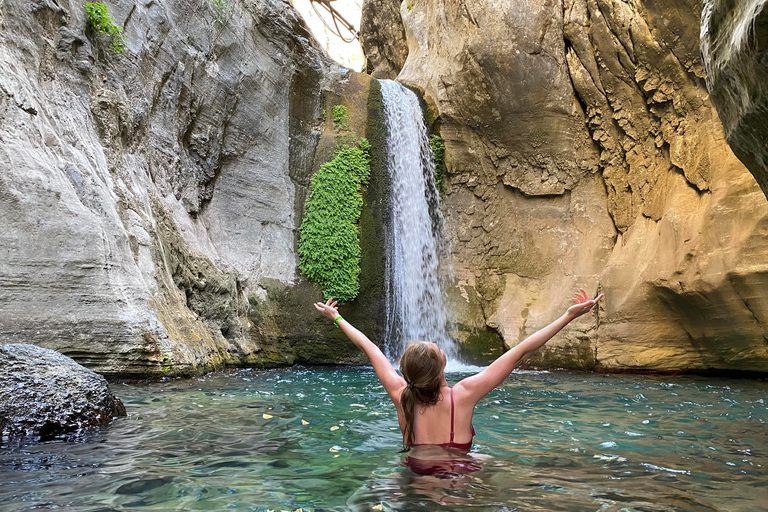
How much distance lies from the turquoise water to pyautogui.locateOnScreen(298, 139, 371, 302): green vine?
5172mm

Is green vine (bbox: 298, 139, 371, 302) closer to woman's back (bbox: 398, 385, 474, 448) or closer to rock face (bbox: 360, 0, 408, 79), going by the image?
rock face (bbox: 360, 0, 408, 79)

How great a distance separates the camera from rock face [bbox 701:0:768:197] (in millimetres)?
3092

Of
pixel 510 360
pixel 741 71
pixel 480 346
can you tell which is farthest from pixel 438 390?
pixel 480 346

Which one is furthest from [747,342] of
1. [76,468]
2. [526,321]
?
[76,468]

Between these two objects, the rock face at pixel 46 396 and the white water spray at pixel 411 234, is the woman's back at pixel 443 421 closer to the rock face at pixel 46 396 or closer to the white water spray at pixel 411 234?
the rock face at pixel 46 396

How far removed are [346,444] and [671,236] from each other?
759 cm

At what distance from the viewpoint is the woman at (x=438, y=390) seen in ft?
10.9

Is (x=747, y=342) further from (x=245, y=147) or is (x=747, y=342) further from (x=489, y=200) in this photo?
(x=245, y=147)

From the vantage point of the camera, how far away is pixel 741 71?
343 cm

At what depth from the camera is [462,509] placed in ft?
9.44

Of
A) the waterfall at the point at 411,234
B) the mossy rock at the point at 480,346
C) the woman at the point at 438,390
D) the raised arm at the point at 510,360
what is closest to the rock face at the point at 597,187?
the mossy rock at the point at 480,346

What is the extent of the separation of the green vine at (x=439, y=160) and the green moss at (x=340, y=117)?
2.02 metres

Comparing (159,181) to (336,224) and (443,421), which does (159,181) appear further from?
(443,421)

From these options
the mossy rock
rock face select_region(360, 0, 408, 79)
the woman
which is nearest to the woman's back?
the woman
